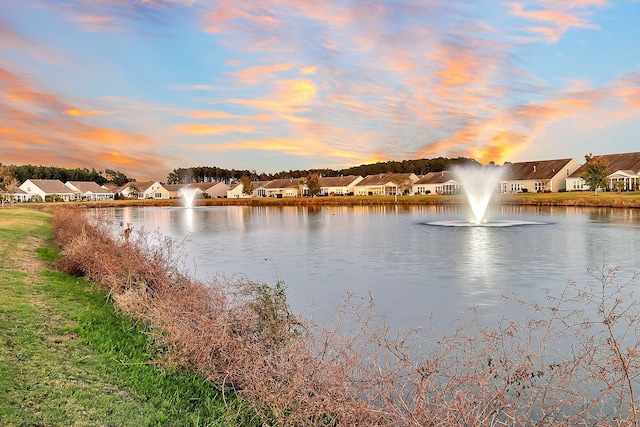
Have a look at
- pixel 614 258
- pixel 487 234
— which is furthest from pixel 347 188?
pixel 614 258

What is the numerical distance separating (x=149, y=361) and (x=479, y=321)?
7.46m

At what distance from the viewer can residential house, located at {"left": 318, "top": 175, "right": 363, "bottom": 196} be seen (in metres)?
128

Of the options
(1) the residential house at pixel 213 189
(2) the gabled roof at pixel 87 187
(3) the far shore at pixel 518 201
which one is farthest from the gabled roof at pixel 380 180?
(2) the gabled roof at pixel 87 187

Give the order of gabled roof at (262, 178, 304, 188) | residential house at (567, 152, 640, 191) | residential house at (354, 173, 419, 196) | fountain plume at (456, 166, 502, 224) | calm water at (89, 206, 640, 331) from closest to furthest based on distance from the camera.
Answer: calm water at (89, 206, 640, 331) → fountain plume at (456, 166, 502, 224) → residential house at (567, 152, 640, 191) → residential house at (354, 173, 419, 196) → gabled roof at (262, 178, 304, 188)

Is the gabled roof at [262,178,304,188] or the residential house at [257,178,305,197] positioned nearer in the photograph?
the residential house at [257,178,305,197]

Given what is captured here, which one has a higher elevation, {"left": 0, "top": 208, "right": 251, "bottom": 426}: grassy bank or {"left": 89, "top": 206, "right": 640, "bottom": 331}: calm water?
{"left": 0, "top": 208, "right": 251, "bottom": 426}: grassy bank

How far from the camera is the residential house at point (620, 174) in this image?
7806cm

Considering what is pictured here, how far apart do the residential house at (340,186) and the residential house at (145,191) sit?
49.1 meters

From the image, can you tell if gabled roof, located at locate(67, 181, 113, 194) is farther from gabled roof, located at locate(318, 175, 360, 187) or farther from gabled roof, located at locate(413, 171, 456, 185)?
gabled roof, located at locate(413, 171, 456, 185)

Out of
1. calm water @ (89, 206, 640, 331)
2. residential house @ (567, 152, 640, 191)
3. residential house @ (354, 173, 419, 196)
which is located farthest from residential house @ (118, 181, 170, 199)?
calm water @ (89, 206, 640, 331)

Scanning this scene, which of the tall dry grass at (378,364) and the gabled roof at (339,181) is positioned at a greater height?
the gabled roof at (339,181)

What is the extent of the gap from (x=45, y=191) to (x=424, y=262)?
11963cm

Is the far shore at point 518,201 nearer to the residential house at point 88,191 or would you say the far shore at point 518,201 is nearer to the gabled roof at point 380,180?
the gabled roof at point 380,180

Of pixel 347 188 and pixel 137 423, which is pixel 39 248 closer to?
pixel 137 423
